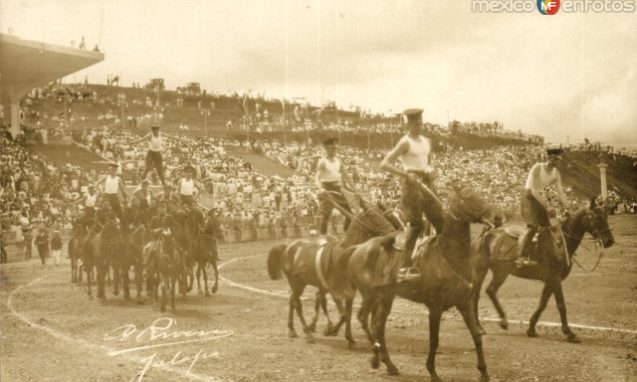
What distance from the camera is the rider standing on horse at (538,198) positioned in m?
10.2

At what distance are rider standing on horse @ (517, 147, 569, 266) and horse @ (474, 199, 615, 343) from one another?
5.7 inches

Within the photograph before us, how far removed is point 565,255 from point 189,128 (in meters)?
10.1

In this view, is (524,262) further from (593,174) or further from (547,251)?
(593,174)

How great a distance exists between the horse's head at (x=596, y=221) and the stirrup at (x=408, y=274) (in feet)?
12.7

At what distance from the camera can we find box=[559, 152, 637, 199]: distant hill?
11.1m

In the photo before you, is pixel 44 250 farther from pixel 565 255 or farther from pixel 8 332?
pixel 565 255

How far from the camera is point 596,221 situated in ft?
34.9

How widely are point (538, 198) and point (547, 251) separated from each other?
0.96 metres

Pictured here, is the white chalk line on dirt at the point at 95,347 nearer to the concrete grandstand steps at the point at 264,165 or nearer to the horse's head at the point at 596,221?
the horse's head at the point at 596,221

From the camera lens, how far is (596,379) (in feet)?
26.1

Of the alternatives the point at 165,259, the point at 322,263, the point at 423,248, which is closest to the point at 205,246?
the point at 165,259

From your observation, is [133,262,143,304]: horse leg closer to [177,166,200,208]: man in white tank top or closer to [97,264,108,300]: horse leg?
[97,264,108,300]: horse leg

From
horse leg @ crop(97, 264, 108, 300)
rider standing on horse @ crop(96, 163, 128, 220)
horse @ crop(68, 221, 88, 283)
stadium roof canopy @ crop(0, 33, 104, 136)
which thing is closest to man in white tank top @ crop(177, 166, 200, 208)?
rider standing on horse @ crop(96, 163, 128, 220)

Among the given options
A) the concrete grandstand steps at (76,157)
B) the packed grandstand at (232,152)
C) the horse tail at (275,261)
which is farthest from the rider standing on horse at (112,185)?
the horse tail at (275,261)
